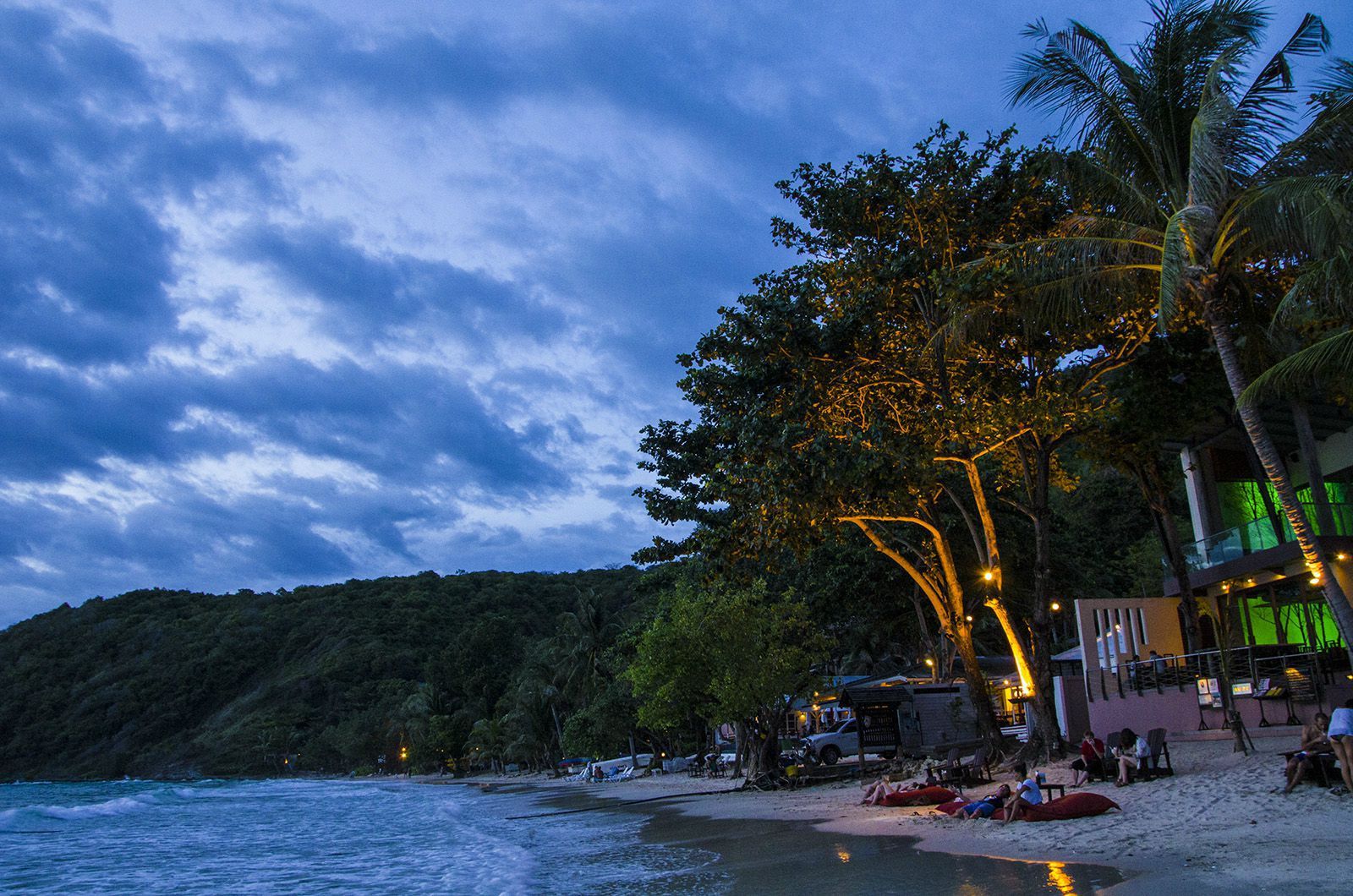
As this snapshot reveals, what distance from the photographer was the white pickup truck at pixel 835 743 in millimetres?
29047

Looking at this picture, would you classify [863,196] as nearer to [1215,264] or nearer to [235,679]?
[1215,264]

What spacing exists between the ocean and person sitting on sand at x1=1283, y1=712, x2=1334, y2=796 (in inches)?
133

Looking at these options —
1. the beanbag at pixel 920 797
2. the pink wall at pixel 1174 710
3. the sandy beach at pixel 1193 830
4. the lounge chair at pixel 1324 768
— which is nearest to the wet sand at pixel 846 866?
the sandy beach at pixel 1193 830

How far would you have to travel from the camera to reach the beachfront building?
48.8 feet

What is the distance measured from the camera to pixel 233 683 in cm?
11038

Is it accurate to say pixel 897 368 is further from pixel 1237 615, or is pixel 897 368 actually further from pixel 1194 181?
pixel 1237 615

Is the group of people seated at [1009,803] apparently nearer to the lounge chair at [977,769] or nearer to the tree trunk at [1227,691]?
the lounge chair at [977,769]

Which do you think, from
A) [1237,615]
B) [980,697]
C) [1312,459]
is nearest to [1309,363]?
[1312,459]

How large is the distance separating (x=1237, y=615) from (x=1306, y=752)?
486 inches

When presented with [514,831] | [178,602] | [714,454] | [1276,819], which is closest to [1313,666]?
[1276,819]

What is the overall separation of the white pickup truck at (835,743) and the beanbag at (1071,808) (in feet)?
58.2

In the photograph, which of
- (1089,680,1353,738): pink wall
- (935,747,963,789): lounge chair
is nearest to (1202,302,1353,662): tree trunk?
(1089,680,1353,738): pink wall

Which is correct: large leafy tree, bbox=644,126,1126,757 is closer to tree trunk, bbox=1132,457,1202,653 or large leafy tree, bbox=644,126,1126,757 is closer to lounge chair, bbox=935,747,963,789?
lounge chair, bbox=935,747,963,789

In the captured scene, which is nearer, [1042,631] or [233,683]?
[1042,631]
